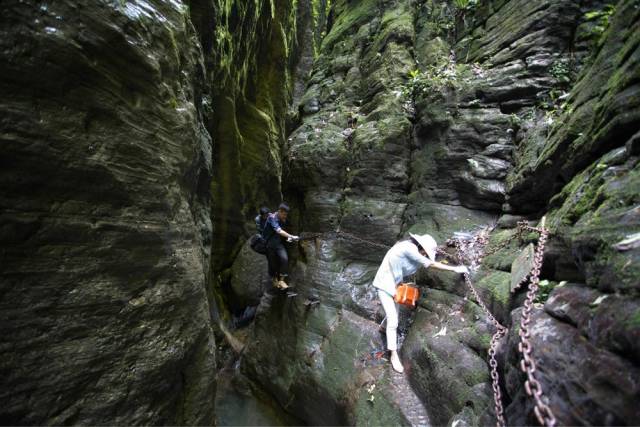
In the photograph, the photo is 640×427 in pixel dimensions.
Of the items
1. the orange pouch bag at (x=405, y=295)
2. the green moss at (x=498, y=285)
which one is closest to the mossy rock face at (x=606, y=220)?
the green moss at (x=498, y=285)

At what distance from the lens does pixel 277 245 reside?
8.73 metres

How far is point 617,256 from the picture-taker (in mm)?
2295

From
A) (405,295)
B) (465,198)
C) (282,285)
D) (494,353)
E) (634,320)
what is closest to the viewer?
(634,320)

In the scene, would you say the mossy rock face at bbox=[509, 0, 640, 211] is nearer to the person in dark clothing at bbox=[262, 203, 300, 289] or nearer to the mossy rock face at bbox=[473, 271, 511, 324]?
the mossy rock face at bbox=[473, 271, 511, 324]

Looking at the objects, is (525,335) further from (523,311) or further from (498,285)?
(498,285)

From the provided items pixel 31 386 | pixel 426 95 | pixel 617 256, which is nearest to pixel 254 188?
pixel 426 95

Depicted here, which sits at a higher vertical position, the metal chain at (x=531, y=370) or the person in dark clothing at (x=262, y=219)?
the person in dark clothing at (x=262, y=219)

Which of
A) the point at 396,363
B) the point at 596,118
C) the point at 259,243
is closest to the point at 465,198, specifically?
the point at 596,118

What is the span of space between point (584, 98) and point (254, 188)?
1396 centimetres

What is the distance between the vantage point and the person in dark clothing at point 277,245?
8258 mm

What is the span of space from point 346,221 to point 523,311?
21.1 feet

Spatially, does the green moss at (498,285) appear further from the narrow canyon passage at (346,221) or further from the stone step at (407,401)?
the stone step at (407,401)

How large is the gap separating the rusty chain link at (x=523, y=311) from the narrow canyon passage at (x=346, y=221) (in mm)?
32

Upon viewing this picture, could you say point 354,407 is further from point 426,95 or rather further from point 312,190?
point 426,95
